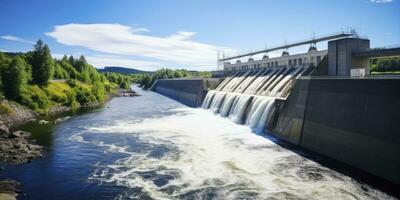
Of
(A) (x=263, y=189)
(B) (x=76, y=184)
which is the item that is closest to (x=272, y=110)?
(A) (x=263, y=189)

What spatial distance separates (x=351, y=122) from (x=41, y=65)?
232 feet

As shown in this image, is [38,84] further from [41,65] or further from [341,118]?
[341,118]

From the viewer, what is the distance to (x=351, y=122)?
2828 centimetres

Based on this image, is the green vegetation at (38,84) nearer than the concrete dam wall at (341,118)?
No

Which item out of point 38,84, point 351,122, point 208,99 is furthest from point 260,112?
point 38,84

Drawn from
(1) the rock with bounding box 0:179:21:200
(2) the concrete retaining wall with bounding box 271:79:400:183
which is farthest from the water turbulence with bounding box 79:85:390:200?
(1) the rock with bounding box 0:179:21:200

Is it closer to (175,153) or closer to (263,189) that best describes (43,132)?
(175,153)

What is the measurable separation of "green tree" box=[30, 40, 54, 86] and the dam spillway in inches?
1461

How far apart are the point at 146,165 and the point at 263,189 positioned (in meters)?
11.4

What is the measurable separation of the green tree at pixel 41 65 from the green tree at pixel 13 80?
13882 millimetres

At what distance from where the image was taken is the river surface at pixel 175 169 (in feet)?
76.8

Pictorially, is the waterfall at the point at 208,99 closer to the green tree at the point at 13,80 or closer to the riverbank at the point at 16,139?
the riverbank at the point at 16,139

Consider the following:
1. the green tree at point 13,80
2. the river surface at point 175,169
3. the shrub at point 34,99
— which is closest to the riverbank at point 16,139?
the river surface at point 175,169

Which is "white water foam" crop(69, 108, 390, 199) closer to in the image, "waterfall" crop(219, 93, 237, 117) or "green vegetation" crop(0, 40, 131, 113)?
"waterfall" crop(219, 93, 237, 117)
